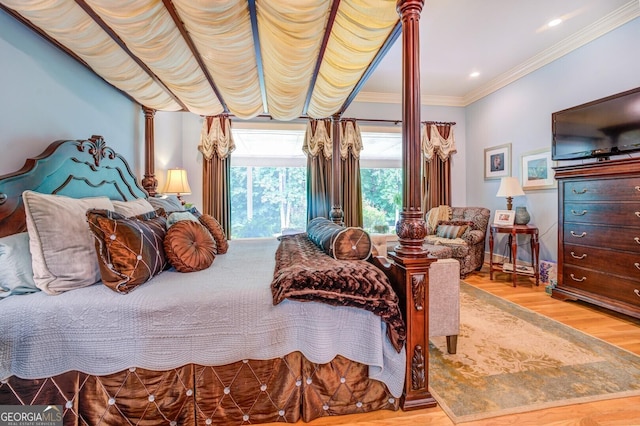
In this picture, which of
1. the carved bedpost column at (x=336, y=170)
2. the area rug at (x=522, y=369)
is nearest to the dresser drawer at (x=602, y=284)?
the area rug at (x=522, y=369)

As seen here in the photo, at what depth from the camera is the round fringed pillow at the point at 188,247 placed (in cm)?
169

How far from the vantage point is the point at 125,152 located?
2.88 m

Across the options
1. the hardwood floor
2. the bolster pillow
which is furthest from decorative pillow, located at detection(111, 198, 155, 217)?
the hardwood floor

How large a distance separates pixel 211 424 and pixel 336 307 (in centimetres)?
82

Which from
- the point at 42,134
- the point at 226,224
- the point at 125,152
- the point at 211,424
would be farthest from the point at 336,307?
the point at 226,224

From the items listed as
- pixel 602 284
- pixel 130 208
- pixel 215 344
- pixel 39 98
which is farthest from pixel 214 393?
pixel 602 284

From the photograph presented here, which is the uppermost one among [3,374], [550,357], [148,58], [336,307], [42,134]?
[148,58]

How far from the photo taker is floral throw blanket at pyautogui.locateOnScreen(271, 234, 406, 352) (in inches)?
54.4

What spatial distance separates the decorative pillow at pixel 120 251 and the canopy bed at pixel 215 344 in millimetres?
42

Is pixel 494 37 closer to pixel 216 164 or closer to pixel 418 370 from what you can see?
→ pixel 418 370

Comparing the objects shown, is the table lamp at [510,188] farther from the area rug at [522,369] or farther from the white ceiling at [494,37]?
the area rug at [522,369]

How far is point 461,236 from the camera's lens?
13.9 ft

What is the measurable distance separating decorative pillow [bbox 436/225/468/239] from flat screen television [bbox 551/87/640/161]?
1.40m

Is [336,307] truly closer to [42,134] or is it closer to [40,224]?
[40,224]
